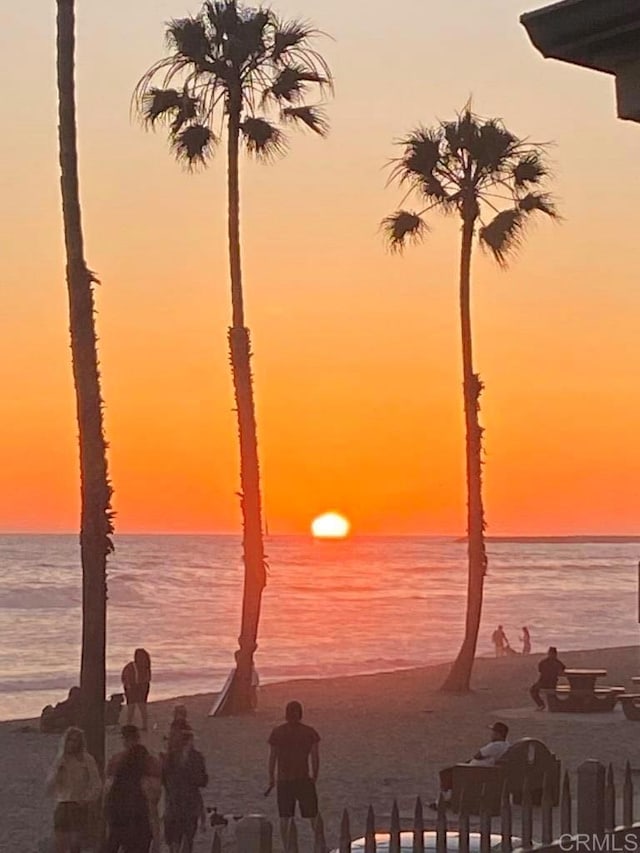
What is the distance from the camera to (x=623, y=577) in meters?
160

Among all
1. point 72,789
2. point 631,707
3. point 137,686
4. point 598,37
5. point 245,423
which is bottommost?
point 72,789

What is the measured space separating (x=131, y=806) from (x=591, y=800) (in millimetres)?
3743

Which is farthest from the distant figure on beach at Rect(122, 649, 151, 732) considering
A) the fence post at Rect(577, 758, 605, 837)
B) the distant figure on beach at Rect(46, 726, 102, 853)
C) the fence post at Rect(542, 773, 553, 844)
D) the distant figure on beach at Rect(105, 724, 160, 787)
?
the fence post at Rect(542, 773, 553, 844)

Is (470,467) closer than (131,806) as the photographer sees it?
No

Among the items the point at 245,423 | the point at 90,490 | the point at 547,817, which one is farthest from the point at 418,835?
the point at 245,423

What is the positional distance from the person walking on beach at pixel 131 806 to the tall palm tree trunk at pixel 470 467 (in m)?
19.1

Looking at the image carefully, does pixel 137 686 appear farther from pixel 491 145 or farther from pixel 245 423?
pixel 491 145

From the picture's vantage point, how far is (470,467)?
96.2 ft

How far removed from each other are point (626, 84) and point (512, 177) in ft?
86.1

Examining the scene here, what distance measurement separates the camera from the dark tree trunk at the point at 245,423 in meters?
26.7

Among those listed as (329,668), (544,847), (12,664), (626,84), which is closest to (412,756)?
(544,847)

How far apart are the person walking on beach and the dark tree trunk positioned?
16.2m

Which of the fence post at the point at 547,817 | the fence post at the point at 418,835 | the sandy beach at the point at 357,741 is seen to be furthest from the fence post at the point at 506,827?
the sandy beach at the point at 357,741

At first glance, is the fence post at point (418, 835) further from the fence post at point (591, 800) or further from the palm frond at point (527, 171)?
the palm frond at point (527, 171)
